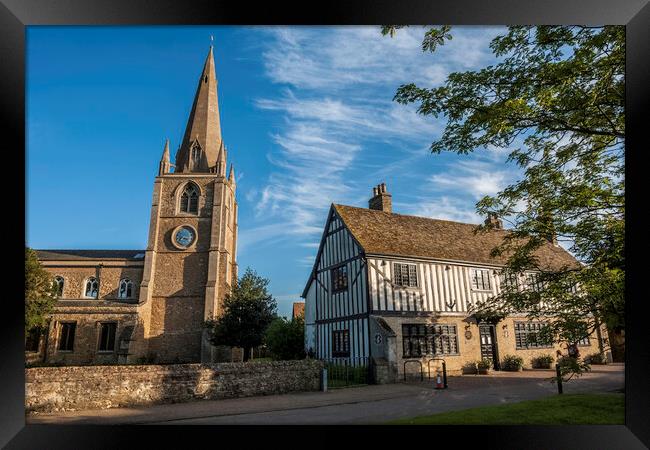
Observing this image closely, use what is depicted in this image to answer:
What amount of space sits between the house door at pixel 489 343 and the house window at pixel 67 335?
69.6 feet

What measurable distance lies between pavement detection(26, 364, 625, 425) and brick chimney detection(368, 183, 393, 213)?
796cm

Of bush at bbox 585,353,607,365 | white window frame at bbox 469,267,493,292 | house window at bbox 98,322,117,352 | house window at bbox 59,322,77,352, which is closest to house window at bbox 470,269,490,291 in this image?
white window frame at bbox 469,267,493,292

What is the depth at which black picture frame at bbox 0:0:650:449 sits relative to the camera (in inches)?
187

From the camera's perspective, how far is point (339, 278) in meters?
15.5

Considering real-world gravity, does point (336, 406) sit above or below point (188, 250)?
below

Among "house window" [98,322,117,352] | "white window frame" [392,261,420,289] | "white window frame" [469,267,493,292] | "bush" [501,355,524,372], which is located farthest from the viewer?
"house window" [98,322,117,352]

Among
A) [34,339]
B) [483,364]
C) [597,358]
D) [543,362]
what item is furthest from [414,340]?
[34,339]

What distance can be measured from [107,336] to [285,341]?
40.3ft

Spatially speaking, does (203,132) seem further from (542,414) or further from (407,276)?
(542,414)

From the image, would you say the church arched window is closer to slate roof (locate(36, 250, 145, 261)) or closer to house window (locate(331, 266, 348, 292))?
slate roof (locate(36, 250, 145, 261))

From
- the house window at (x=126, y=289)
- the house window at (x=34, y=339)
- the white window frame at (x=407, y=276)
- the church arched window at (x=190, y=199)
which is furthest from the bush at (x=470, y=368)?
the house window at (x=34, y=339)
